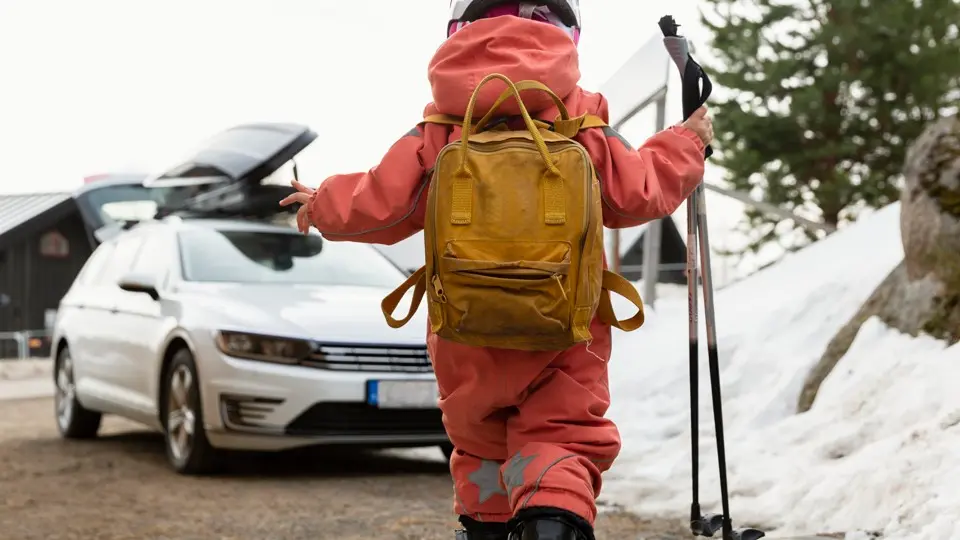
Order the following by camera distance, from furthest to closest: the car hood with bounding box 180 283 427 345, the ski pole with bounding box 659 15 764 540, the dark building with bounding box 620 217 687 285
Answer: the dark building with bounding box 620 217 687 285 → the car hood with bounding box 180 283 427 345 → the ski pole with bounding box 659 15 764 540

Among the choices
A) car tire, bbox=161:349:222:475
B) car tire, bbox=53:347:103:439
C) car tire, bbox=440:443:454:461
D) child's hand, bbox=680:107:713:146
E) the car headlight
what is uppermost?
child's hand, bbox=680:107:713:146

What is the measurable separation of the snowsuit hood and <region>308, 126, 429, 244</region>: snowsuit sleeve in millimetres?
130

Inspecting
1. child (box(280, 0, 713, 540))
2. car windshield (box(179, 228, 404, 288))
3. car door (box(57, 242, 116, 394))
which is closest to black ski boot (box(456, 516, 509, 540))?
child (box(280, 0, 713, 540))

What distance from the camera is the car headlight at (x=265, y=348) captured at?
6484 mm

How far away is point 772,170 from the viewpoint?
2378cm

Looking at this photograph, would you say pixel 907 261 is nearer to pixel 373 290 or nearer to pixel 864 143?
pixel 373 290

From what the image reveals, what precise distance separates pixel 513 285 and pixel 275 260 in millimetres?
5513

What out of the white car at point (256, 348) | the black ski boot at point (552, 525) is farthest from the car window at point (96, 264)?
the black ski boot at point (552, 525)

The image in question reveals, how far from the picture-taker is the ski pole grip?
3086 millimetres

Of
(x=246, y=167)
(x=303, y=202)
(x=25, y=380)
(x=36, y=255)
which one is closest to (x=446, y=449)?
(x=246, y=167)

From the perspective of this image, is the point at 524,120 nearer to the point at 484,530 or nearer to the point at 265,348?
the point at 484,530

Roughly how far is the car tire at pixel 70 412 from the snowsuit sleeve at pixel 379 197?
6738 mm

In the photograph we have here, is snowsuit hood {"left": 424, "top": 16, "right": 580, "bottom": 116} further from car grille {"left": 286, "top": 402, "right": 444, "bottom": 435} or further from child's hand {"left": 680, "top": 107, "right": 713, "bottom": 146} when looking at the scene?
car grille {"left": 286, "top": 402, "right": 444, "bottom": 435}

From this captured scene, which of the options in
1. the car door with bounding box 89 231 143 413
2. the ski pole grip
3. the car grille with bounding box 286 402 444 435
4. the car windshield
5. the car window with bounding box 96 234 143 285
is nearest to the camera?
the ski pole grip
